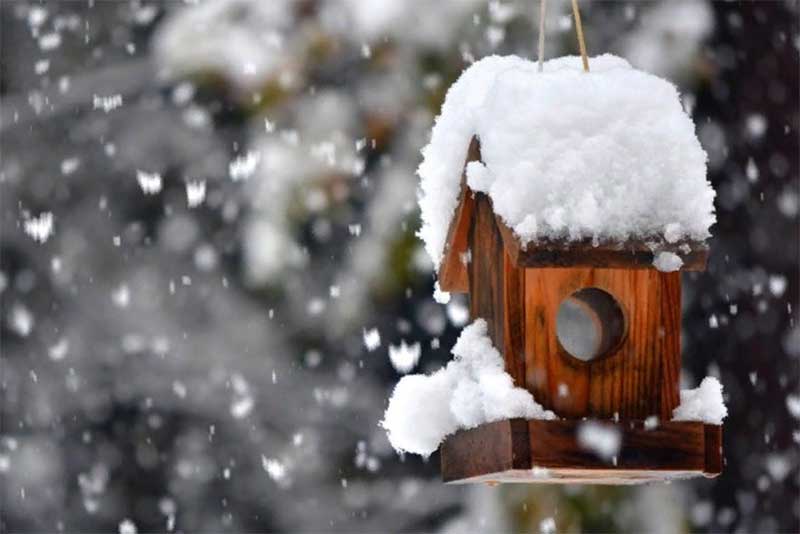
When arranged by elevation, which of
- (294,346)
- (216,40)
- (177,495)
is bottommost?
(177,495)

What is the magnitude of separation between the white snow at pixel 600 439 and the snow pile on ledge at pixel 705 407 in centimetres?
14

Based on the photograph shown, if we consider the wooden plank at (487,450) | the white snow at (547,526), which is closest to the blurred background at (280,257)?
the white snow at (547,526)

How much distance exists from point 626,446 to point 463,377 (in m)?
0.31

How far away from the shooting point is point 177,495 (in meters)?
5.73

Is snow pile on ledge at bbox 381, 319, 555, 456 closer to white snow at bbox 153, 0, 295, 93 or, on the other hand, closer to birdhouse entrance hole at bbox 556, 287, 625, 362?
birdhouse entrance hole at bbox 556, 287, 625, 362

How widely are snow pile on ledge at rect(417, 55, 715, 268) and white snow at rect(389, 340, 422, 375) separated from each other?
124 inches

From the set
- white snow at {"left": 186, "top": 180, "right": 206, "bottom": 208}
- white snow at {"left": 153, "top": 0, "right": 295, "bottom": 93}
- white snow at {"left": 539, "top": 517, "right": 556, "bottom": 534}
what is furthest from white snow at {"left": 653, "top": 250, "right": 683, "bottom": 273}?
white snow at {"left": 186, "top": 180, "right": 206, "bottom": 208}

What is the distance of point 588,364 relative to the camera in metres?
2.20

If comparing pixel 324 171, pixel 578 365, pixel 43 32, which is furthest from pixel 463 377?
pixel 43 32

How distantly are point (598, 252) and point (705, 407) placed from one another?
32 cm

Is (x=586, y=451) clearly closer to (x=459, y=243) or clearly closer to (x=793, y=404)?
(x=459, y=243)

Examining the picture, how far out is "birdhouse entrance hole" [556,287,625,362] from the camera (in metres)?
2.25

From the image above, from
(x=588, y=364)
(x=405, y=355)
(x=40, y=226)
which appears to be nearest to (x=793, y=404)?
(x=405, y=355)

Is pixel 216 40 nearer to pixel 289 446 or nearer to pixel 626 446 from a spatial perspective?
pixel 289 446
